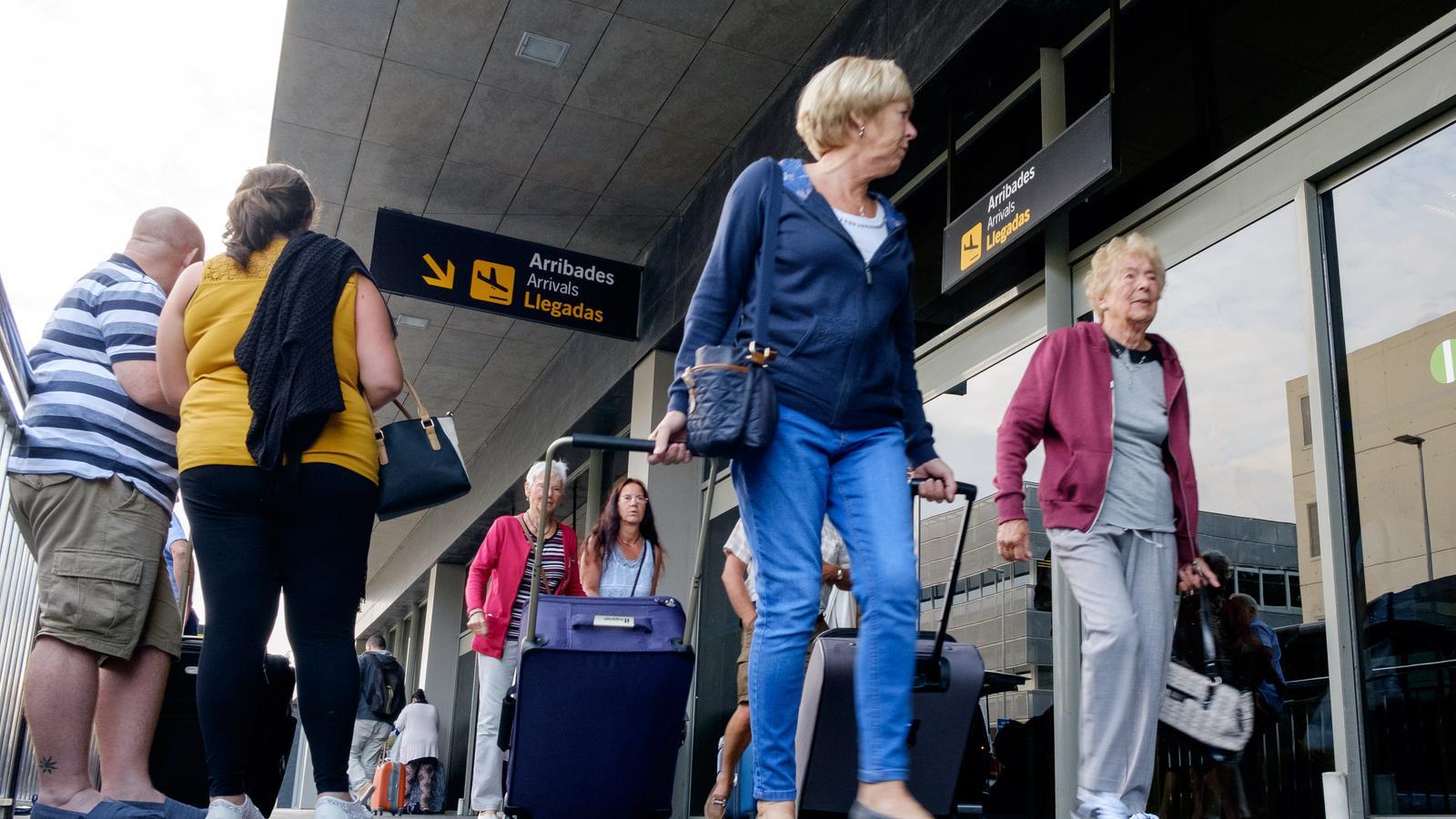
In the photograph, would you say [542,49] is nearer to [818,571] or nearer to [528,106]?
[528,106]

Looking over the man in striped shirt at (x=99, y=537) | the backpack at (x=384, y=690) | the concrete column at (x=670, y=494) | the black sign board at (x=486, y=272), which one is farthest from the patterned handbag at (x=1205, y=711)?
the backpack at (x=384, y=690)

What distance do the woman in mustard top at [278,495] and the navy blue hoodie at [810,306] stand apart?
855 millimetres

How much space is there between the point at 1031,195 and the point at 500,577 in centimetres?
322

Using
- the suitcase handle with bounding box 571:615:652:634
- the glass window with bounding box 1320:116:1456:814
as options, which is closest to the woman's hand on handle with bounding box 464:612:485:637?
the suitcase handle with bounding box 571:615:652:634

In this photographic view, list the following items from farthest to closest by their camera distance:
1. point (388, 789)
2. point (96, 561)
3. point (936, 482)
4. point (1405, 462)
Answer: point (388, 789) → point (1405, 462) → point (96, 561) → point (936, 482)

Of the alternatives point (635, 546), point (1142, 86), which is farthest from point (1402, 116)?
point (635, 546)

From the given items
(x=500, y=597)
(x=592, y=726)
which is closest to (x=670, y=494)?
(x=500, y=597)

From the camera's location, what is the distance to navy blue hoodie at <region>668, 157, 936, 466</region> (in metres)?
2.87

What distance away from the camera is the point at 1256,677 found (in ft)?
15.5

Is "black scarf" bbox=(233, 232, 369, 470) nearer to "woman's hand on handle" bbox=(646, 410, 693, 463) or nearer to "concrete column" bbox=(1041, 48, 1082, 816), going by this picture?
"woman's hand on handle" bbox=(646, 410, 693, 463)

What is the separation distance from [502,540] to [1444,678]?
4.13 m

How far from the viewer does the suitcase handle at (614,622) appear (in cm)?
408

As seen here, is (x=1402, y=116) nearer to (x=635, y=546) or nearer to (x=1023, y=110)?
(x=1023, y=110)

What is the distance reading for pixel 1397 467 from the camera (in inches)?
172
